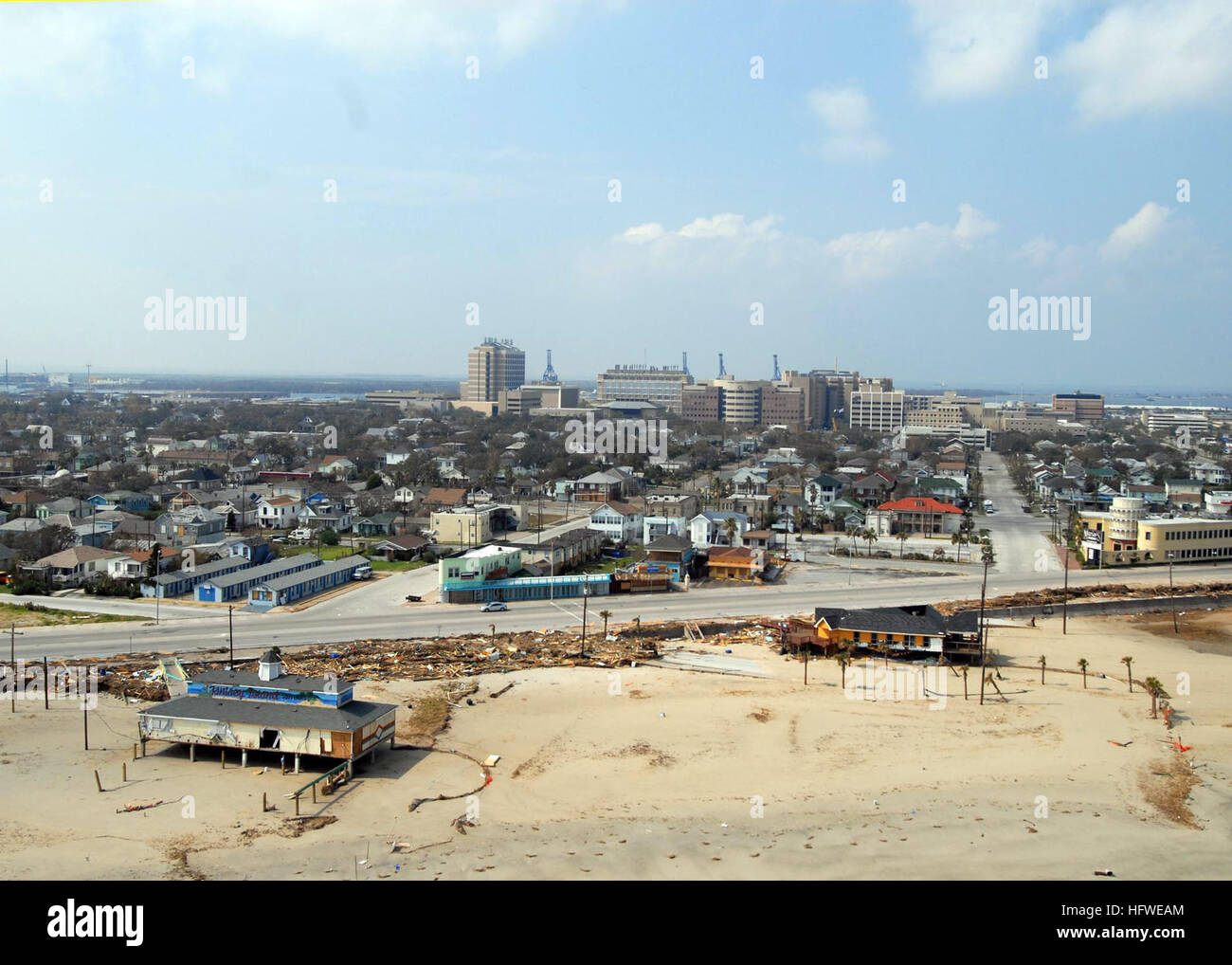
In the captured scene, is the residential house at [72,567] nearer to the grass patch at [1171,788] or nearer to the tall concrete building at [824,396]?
the grass patch at [1171,788]

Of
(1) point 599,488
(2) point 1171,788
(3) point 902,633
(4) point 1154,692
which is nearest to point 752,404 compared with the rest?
(1) point 599,488

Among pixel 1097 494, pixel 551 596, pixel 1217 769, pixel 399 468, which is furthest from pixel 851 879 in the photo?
pixel 399 468

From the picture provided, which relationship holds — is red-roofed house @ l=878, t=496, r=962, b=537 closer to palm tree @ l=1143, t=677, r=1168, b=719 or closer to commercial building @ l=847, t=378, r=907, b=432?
palm tree @ l=1143, t=677, r=1168, b=719

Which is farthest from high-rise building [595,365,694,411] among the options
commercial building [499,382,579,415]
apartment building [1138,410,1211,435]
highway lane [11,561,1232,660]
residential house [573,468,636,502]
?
highway lane [11,561,1232,660]

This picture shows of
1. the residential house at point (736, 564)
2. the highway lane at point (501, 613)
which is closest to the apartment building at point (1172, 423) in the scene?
the highway lane at point (501, 613)

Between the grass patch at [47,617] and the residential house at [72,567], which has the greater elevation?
the residential house at [72,567]

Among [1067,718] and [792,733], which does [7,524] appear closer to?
[792,733]
